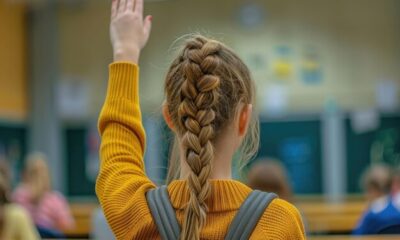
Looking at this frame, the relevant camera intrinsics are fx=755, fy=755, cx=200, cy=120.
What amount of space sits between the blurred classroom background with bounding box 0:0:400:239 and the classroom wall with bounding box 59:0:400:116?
17mm

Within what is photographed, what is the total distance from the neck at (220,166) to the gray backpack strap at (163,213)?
6 centimetres

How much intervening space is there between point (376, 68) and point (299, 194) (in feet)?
7.78

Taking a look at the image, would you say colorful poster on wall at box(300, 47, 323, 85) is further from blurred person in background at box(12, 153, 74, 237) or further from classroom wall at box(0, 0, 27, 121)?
blurred person in background at box(12, 153, 74, 237)

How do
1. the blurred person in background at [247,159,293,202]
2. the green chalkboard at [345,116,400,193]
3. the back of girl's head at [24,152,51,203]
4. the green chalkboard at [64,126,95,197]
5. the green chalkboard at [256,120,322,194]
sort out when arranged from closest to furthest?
the blurred person in background at [247,159,293,202] → the back of girl's head at [24,152,51,203] → the green chalkboard at [345,116,400,193] → the green chalkboard at [256,120,322,194] → the green chalkboard at [64,126,95,197]

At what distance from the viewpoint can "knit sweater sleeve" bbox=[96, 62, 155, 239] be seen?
60.3 inches

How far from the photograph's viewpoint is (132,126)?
5.36 feet

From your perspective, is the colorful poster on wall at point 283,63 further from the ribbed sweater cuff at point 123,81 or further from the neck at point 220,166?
the neck at point 220,166

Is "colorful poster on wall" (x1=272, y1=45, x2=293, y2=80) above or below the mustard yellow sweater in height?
below

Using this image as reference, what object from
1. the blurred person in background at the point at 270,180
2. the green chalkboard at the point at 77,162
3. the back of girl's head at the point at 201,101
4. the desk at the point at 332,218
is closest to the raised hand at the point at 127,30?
the back of girl's head at the point at 201,101

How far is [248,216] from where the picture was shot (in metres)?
1.42

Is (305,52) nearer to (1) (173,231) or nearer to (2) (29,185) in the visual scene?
(2) (29,185)

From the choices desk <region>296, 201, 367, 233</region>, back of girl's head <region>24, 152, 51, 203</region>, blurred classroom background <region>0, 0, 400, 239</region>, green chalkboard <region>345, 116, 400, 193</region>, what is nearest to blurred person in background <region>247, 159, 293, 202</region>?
desk <region>296, 201, 367, 233</region>

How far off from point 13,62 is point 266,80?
171 inches

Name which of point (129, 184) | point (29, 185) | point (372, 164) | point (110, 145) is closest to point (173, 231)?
point (129, 184)
